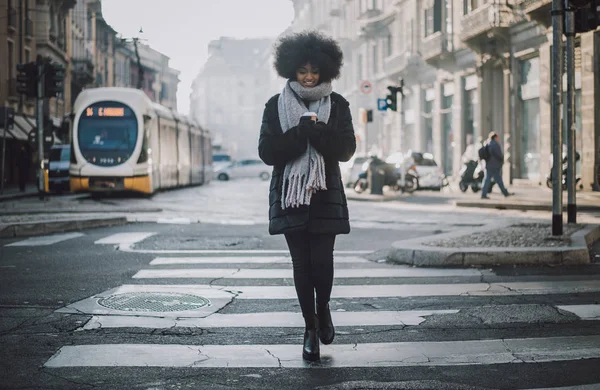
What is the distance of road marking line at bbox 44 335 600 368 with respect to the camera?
16.4 ft

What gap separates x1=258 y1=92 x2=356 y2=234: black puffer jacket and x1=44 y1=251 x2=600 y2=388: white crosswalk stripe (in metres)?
0.77

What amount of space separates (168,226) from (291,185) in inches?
410

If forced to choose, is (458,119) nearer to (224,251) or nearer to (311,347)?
(224,251)

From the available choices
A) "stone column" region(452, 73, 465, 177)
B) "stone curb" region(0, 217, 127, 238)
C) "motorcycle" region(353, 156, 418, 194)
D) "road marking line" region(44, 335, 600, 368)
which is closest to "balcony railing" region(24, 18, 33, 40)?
"stone column" region(452, 73, 465, 177)

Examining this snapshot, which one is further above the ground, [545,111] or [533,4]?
[533,4]

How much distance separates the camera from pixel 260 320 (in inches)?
251

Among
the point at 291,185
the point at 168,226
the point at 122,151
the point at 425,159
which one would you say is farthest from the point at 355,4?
the point at 291,185

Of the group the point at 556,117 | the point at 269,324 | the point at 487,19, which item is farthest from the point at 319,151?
the point at 487,19

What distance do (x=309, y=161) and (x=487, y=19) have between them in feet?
94.5

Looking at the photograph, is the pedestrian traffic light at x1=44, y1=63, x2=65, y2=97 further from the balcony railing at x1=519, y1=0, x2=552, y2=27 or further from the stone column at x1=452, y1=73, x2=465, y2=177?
the stone column at x1=452, y1=73, x2=465, y2=177

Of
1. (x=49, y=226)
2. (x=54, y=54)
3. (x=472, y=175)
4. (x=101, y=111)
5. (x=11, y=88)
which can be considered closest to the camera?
(x=49, y=226)

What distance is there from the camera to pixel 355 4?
61.4 metres

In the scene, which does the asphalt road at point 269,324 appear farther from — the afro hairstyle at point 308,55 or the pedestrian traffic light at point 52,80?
the pedestrian traffic light at point 52,80

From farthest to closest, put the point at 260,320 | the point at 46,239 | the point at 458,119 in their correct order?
the point at 458,119, the point at 46,239, the point at 260,320
